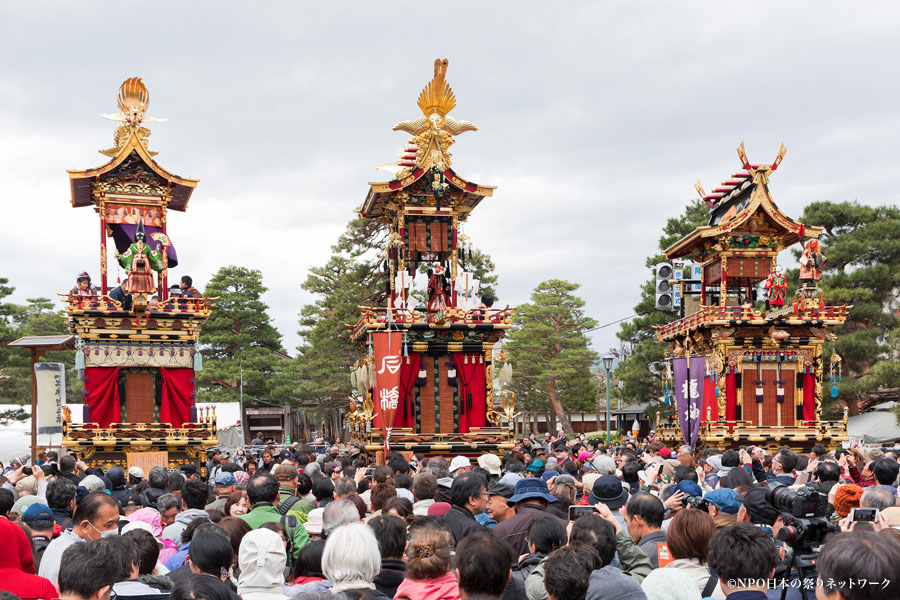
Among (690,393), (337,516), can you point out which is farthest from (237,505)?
(690,393)

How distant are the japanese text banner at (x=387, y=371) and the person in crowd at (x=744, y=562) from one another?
70.7ft

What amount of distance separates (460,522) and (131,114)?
2500cm

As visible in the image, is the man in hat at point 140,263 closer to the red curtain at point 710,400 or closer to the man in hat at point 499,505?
the red curtain at point 710,400

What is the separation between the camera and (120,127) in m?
28.2

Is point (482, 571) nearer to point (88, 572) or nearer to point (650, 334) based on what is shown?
point (88, 572)

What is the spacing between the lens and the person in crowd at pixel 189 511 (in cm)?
738

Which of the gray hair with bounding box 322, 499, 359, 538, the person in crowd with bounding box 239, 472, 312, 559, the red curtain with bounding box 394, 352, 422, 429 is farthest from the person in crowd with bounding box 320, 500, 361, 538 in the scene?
the red curtain with bounding box 394, 352, 422, 429

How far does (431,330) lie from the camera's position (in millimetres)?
27891

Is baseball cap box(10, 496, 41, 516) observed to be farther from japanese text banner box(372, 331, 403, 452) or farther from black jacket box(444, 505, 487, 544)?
japanese text banner box(372, 331, 403, 452)

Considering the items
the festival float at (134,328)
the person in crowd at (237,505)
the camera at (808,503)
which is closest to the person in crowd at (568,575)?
the camera at (808,503)

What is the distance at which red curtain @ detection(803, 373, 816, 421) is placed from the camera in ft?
96.2

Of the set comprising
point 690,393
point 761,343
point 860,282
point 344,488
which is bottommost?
point 690,393

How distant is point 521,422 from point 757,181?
1617 inches

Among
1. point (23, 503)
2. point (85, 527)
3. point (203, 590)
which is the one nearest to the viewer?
point (203, 590)
